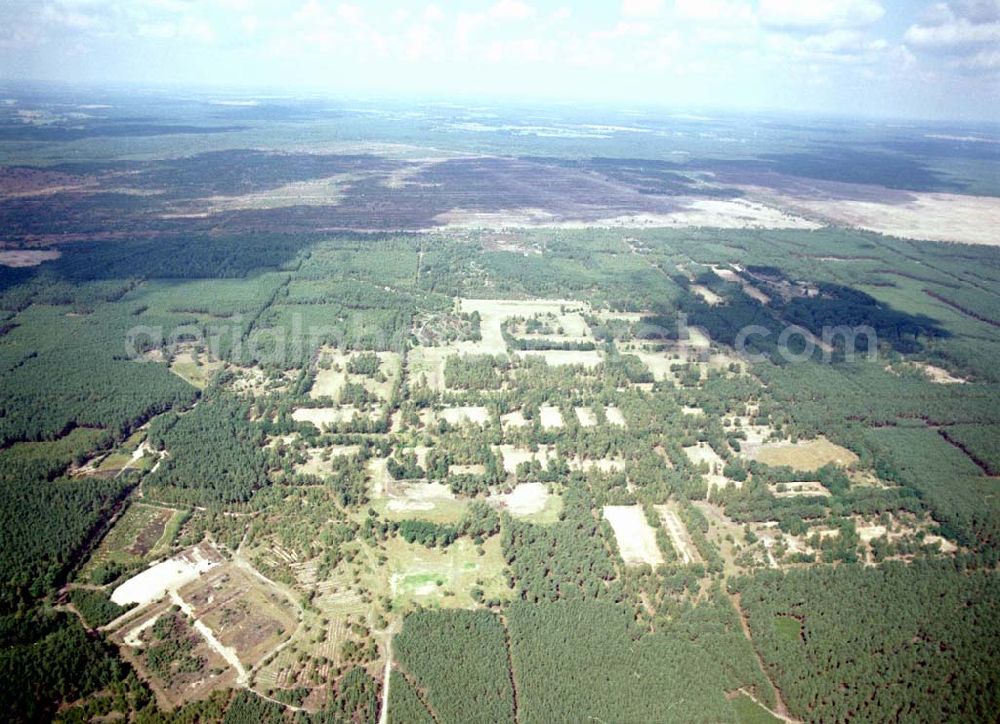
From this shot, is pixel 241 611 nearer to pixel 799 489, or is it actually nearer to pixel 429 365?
pixel 429 365

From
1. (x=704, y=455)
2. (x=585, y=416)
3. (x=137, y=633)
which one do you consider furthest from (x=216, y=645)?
(x=704, y=455)

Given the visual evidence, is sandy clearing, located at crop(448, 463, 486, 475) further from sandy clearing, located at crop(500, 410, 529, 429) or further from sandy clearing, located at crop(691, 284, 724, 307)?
sandy clearing, located at crop(691, 284, 724, 307)

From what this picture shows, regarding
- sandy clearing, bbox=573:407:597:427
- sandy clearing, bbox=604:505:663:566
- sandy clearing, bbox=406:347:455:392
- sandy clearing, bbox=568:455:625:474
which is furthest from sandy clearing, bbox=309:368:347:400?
sandy clearing, bbox=604:505:663:566

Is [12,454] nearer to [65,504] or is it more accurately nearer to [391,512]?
[65,504]

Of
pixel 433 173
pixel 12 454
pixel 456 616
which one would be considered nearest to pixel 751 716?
pixel 456 616

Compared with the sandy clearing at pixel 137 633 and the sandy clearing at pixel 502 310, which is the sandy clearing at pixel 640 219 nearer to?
the sandy clearing at pixel 502 310
